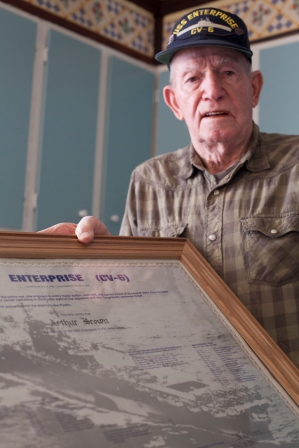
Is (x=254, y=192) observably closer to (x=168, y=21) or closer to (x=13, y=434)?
(x=13, y=434)

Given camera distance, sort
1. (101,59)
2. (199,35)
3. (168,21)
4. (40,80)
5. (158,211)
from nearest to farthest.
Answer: (199,35), (158,211), (40,80), (101,59), (168,21)

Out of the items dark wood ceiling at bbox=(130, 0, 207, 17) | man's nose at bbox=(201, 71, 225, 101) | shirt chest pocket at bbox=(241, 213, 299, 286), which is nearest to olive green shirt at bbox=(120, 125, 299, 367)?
shirt chest pocket at bbox=(241, 213, 299, 286)

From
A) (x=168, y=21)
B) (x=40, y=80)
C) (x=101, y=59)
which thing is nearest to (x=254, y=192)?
(x=40, y=80)

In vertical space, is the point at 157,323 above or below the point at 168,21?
below

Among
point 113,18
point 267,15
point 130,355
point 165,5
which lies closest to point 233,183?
point 130,355

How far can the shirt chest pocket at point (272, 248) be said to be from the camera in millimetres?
1049

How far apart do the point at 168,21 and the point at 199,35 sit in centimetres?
188

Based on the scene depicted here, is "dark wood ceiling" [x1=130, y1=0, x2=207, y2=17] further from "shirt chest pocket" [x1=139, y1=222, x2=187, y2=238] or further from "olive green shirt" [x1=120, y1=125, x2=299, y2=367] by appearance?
"shirt chest pocket" [x1=139, y1=222, x2=187, y2=238]

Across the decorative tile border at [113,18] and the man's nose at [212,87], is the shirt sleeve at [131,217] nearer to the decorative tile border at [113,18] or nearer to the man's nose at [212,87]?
the man's nose at [212,87]

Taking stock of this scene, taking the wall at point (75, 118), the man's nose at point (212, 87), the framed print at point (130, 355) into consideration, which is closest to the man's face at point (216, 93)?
the man's nose at point (212, 87)

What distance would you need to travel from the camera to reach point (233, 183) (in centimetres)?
115

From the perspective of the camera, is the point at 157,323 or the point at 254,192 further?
the point at 254,192

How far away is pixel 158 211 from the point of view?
1.24m

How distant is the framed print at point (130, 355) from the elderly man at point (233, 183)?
0.67 feet
